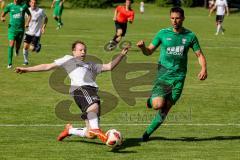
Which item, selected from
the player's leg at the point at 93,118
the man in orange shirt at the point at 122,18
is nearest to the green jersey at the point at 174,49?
the player's leg at the point at 93,118

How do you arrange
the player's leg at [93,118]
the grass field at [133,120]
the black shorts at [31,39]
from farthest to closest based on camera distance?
the black shorts at [31,39] → the player's leg at [93,118] → the grass field at [133,120]

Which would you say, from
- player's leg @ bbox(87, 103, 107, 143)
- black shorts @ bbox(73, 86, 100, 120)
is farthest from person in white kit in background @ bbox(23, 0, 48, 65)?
player's leg @ bbox(87, 103, 107, 143)

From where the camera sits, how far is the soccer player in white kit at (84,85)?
1143 centimetres

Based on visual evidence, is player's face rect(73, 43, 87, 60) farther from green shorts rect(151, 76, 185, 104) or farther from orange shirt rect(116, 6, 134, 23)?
orange shirt rect(116, 6, 134, 23)

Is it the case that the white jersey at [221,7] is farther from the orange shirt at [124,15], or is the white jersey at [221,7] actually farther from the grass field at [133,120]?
the grass field at [133,120]

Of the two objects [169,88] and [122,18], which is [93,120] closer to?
[169,88]

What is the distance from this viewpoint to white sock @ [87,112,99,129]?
11391 mm

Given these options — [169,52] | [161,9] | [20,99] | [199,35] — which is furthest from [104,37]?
[161,9]

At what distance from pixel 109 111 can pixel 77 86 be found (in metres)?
4.07

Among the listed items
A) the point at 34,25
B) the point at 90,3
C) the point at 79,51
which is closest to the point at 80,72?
the point at 79,51

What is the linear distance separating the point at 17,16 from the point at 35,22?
144 centimetres

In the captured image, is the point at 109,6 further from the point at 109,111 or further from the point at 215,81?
the point at 109,111

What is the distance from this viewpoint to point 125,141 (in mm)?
11961

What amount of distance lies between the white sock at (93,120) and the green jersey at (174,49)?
1550 mm
